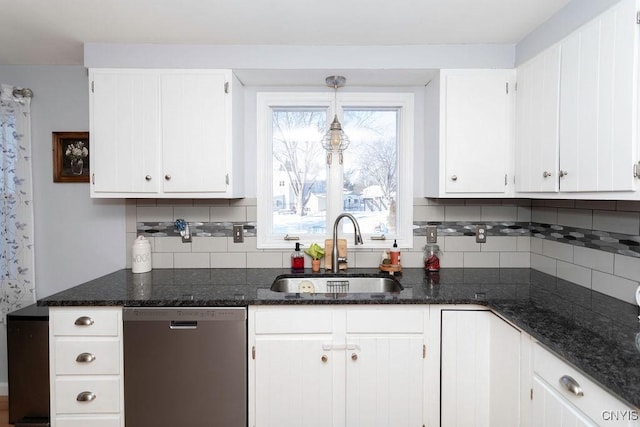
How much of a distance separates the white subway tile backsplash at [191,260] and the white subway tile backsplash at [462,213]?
1689mm

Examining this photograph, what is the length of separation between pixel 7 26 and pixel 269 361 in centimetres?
224

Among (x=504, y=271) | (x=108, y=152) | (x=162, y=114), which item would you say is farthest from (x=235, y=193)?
(x=504, y=271)

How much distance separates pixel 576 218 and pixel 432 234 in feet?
2.64

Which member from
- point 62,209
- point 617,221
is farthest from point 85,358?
point 617,221

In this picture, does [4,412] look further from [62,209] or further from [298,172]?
[298,172]

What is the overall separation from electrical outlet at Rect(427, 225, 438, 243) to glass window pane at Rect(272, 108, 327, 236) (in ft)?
2.38

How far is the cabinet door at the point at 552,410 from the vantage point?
1077mm

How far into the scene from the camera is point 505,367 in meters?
1.53

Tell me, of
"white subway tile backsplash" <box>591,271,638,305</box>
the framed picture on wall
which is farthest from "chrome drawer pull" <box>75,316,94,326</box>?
"white subway tile backsplash" <box>591,271,638,305</box>

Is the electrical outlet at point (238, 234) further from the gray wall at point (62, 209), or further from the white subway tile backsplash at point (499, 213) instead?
the white subway tile backsplash at point (499, 213)

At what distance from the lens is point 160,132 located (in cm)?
201

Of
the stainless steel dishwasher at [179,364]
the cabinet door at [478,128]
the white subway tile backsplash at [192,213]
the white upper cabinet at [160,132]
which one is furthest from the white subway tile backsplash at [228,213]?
the cabinet door at [478,128]

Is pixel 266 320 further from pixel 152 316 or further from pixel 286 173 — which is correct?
pixel 286 173

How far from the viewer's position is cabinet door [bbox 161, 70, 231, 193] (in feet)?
6.59
